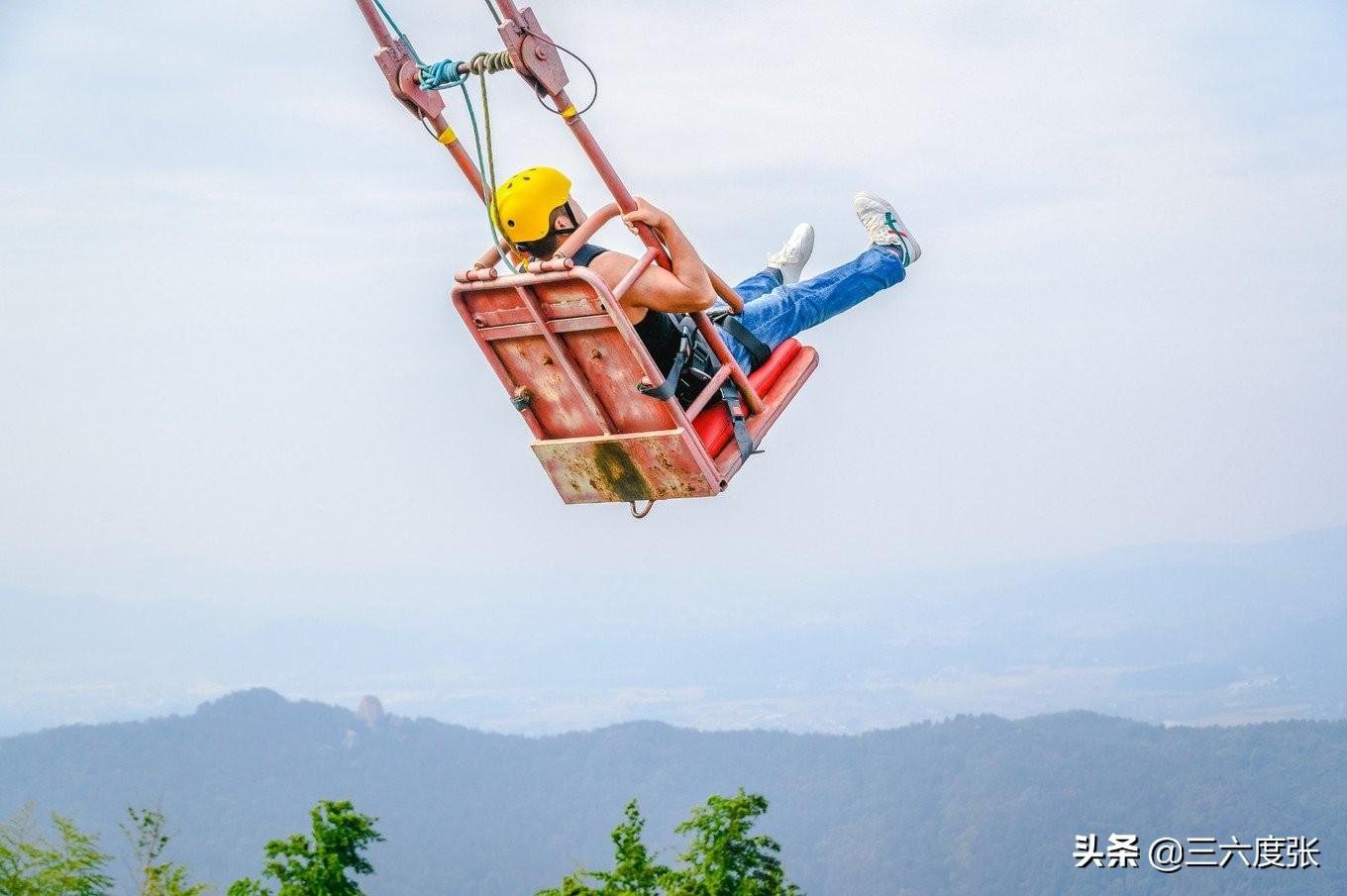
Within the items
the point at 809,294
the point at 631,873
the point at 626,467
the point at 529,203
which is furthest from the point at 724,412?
the point at 631,873

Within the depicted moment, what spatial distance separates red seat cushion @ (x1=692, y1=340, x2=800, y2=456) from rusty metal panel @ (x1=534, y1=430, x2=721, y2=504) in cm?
24

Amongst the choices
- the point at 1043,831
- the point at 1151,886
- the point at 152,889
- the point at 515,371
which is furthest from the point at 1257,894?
the point at 515,371

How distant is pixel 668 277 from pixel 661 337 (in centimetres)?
59

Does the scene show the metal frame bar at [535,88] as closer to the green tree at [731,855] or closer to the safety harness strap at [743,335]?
the safety harness strap at [743,335]

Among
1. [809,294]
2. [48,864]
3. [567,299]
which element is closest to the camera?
[567,299]

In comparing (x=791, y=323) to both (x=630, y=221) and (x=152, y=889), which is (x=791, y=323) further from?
Answer: (x=152, y=889)

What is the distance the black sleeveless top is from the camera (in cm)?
816

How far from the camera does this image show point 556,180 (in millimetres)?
7754

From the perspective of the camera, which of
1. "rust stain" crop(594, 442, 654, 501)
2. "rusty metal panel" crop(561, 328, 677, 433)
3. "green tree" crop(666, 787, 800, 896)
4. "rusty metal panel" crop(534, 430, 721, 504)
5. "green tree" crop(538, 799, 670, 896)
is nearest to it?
"rusty metal panel" crop(561, 328, 677, 433)

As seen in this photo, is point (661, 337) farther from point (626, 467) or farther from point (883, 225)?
point (883, 225)

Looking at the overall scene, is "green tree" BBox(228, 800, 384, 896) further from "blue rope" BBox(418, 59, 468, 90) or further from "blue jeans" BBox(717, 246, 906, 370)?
"blue rope" BBox(418, 59, 468, 90)

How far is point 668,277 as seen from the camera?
7.65m

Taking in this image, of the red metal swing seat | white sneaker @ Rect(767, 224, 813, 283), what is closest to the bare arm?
the red metal swing seat

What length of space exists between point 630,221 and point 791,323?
1.75m
